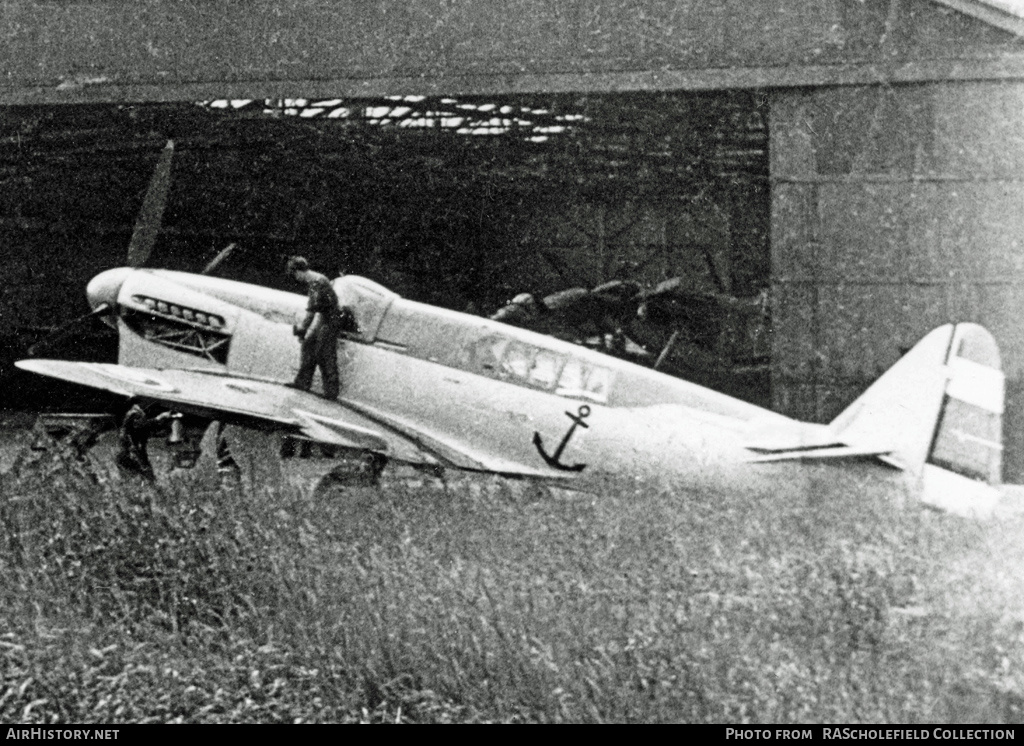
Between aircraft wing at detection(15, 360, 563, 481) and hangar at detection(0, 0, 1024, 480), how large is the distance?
2870 mm

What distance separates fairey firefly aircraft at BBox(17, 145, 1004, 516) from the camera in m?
8.97

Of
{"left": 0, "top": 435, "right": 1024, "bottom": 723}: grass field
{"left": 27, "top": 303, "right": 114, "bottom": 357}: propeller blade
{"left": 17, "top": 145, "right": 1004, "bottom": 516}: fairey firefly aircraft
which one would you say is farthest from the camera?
{"left": 27, "top": 303, "right": 114, "bottom": 357}: propeller blade

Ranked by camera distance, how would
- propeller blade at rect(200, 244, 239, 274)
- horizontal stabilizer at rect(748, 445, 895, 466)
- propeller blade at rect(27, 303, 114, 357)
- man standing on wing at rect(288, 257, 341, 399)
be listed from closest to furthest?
horizontal stabilizer at rect(748, 445, 895, 466)
man standing on wing at rect(288, 257, 341, 399)
propeller blade at rect(200, 244, 239, 274)
propeller blade at rect(27, 303, 114, 357)

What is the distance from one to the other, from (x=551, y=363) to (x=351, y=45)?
363 centimetres

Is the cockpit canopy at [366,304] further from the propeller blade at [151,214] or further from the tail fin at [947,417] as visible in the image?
the tail fin at [947,417]

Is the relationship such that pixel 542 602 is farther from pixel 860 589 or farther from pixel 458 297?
pixel 458 297

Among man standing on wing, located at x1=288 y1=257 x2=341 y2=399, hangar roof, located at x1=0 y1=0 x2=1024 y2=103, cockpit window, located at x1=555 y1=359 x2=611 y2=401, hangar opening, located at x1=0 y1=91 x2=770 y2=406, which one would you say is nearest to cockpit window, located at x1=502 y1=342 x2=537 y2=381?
cockpit window, located at x1=555 y1=359 x2=611 y2=401

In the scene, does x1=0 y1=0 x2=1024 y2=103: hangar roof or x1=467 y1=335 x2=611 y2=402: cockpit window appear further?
x1=0 y1=0 x2=1024 y2=103: hangar roof

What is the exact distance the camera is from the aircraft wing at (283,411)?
403 inches

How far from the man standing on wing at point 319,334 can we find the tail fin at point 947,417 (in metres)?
3.87

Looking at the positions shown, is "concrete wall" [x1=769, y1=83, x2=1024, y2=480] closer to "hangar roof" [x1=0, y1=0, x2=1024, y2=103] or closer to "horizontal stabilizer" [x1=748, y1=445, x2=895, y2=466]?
"hangar roof" [x1=0, y1=0, x2=1024, y2=103]

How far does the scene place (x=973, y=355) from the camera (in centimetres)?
918

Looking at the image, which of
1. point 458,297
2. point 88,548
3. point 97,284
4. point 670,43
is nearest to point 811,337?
point 670,43

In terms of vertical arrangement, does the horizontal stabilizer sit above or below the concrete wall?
below
